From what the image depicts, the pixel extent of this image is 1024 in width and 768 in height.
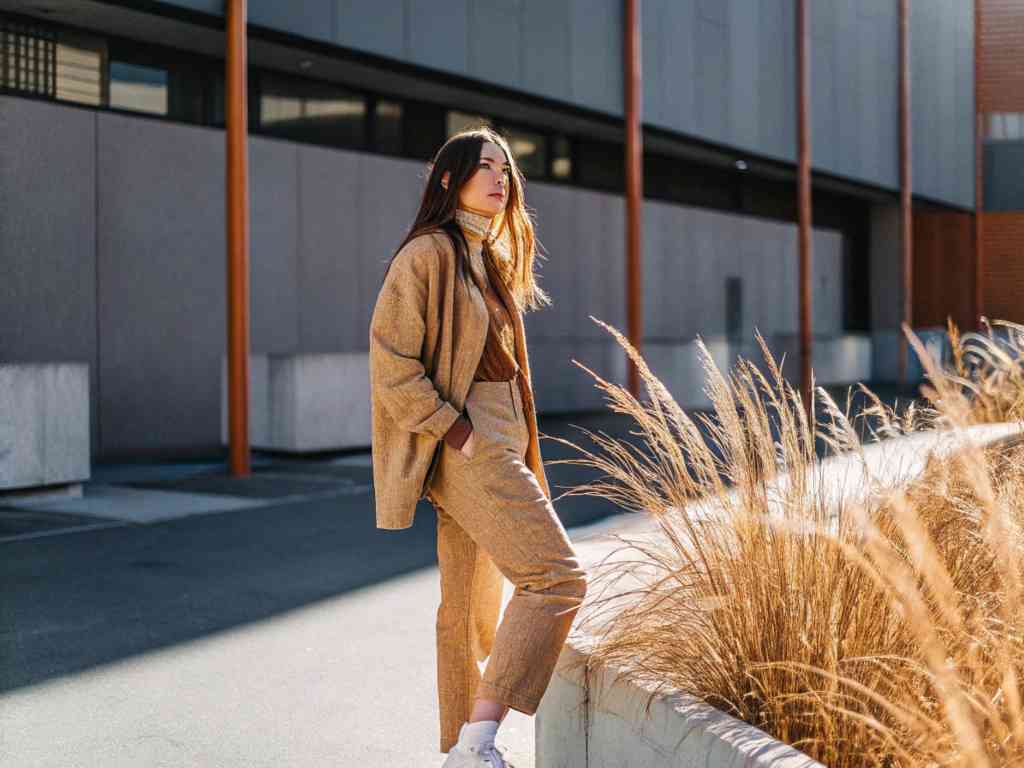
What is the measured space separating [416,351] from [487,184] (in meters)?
0.53

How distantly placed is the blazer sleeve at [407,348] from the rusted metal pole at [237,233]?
8.79 meters

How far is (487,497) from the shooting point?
3168 millimetres

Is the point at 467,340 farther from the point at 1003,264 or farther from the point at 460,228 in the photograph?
the point at 1003,264

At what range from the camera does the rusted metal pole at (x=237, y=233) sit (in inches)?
460

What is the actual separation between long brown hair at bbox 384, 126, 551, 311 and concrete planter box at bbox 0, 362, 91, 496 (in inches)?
277

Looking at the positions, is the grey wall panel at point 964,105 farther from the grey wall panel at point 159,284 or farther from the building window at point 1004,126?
the grey wall panel at point 159,284

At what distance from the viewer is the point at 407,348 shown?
3232 mm

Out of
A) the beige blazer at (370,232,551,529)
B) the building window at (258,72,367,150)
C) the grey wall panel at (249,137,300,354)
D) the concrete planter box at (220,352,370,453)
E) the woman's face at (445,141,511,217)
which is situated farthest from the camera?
the building window at (258,72,367,150)

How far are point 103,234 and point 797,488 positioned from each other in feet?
38.5

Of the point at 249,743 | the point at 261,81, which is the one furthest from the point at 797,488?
the point at 261,81

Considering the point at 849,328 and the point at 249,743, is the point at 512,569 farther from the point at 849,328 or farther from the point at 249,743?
the point at 849,328

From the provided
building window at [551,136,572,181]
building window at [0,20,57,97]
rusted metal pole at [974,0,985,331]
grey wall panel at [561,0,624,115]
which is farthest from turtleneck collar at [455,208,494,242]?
rusted metal pole at [974,0,985,331]

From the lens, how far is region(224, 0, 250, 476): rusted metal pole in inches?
460

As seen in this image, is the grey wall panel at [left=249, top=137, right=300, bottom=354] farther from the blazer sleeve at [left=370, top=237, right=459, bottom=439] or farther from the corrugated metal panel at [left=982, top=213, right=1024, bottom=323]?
the corrugated metal panel at [left=982, top=213, right=1024, bottom=323]
